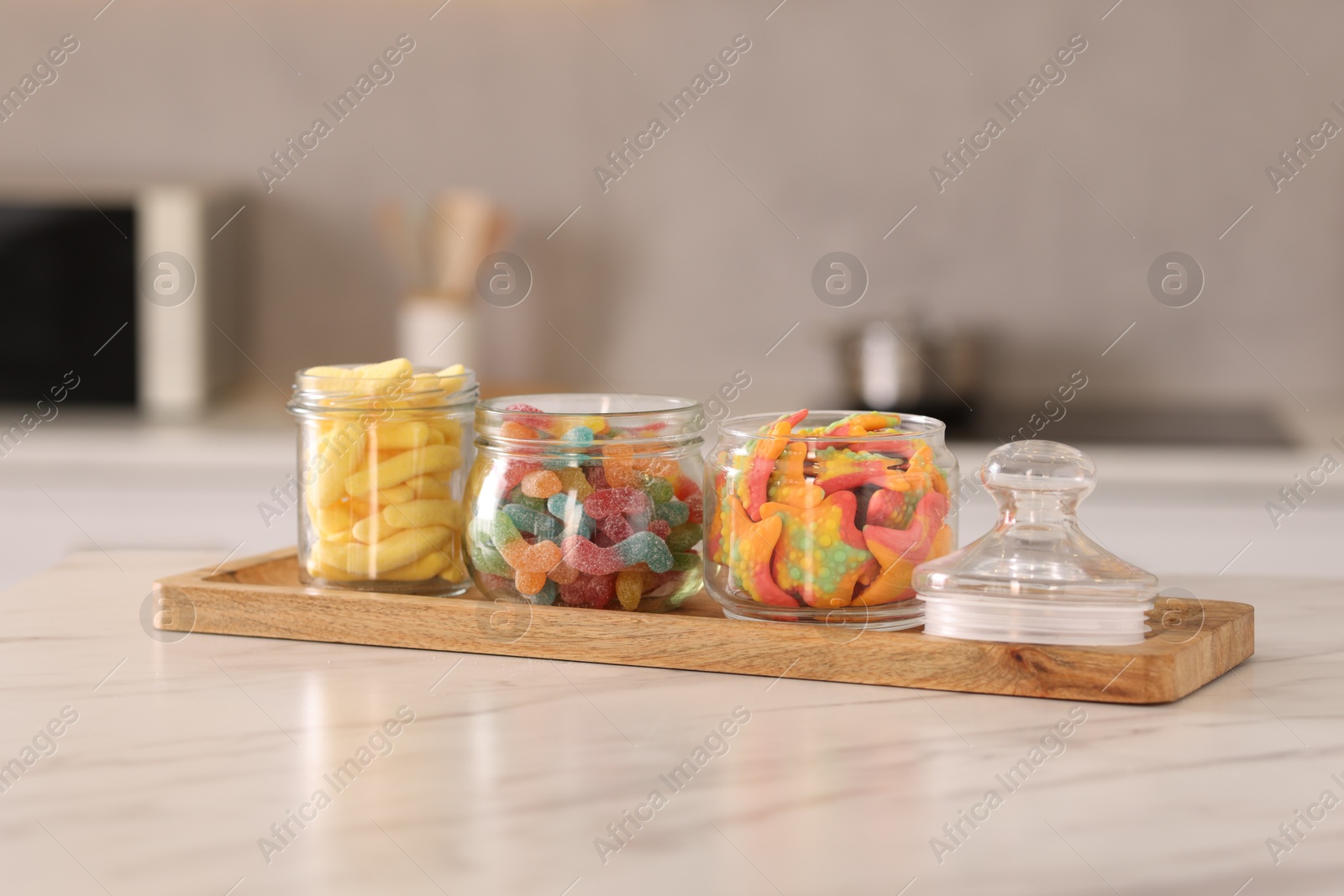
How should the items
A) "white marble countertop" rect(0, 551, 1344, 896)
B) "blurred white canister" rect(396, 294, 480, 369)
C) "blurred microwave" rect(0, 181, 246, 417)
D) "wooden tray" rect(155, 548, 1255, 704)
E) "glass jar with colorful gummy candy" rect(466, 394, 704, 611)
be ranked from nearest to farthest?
"white marble countertop" rect(0, 551, 1344, 896)
"wooden tray" rect(155, 548, 1255, 704)
"glass jar with colorful gummy candy" rect(466, 394, 704, 611)
"blurred microwave" rect(0, 181, 246, 417)
"blurred white canister" rect(396, 294, 480, 369)

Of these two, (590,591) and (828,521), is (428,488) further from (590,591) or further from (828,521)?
(828,521)

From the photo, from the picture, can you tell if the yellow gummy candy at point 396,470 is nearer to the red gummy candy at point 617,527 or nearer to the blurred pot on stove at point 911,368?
the red gummy candy at point 617,527

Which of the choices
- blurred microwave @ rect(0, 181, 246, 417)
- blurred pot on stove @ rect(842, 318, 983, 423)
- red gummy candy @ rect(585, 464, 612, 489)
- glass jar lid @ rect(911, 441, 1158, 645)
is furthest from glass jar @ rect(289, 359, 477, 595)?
blurred microwave @ rect(0, 181, 246, 417)

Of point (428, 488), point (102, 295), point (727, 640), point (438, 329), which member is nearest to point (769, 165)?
point (438, 329)

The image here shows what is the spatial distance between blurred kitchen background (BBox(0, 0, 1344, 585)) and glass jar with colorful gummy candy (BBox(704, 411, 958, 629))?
4.72 feet

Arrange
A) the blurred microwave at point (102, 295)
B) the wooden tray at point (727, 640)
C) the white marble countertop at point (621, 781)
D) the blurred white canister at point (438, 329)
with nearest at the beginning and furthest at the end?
the white marble countertop at point (621, 781) < the wooden tray at point (727, 640) < the blurred microwave at point (102, 295) < the blurred white canister at point (438, 329)

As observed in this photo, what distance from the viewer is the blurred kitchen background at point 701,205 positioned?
230 cm

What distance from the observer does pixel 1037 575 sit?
788 mm

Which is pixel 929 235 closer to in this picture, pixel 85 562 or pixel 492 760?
pixel 85 562

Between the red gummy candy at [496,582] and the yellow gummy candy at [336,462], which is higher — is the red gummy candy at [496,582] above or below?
below

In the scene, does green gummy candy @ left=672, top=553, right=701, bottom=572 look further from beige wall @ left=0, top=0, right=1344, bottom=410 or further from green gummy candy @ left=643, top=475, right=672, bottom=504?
beige wall @ left=0, top=0, right=1344, bottom=410

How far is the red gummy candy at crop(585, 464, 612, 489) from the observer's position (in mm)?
862

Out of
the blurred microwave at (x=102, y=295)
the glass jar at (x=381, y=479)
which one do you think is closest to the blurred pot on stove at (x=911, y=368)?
the blurred microwave at (x=102, y=295)

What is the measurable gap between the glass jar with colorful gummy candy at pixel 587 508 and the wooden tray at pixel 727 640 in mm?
19
